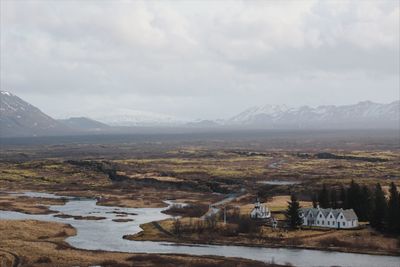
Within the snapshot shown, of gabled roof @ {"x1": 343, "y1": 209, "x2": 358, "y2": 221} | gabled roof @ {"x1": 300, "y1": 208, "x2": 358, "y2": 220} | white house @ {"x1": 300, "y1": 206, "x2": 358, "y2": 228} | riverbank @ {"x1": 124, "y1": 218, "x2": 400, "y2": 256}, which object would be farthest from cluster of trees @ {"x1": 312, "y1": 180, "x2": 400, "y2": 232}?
white house @ {"x1": 300, "y1": 206, "x2": 358, "y2": 228}

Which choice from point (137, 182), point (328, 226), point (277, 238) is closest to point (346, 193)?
point (328, 226)

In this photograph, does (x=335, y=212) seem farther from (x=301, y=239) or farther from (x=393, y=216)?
(x=301, y=239)

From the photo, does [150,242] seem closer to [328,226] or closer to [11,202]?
[328,226]

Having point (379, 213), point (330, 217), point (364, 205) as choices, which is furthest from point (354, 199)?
point (379, 213)

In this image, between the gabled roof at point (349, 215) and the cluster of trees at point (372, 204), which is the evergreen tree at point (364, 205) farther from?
the gabled roof at point (349, 215)

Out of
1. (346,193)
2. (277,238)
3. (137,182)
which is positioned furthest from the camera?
(137,182)
